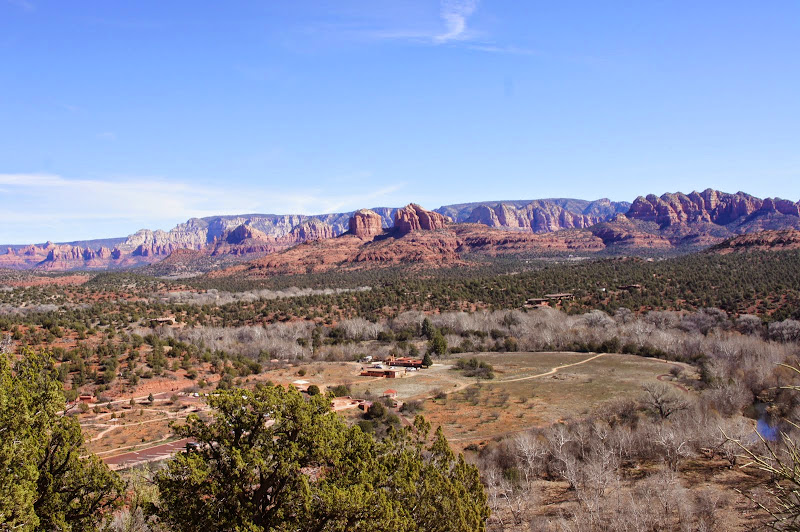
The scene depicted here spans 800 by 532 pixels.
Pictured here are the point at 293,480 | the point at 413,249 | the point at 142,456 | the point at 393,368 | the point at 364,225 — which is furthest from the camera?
the point at 364,225

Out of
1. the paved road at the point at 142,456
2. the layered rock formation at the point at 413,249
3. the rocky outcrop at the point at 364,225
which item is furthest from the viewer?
the rocky outcrop at the point at 364,225

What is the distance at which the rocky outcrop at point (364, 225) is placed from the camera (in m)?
180

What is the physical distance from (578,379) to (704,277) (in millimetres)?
34775

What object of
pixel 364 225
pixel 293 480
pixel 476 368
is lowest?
pixel 476 368

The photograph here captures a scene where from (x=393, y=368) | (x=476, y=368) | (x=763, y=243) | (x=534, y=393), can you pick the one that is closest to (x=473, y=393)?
(x=534, y=393)

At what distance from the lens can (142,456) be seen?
23.3 metres

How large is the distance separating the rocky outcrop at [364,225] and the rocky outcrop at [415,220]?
43.0 ft

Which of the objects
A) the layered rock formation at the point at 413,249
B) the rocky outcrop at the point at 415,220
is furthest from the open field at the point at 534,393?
the rocky outcrop at the point at 415,220

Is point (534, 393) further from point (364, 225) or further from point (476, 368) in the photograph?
point (364, 225)

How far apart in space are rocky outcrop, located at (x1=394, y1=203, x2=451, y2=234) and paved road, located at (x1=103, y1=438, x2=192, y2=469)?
142488mm

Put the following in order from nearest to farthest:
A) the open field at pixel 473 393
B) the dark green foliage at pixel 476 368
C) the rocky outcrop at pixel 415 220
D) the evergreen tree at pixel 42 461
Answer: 1. the evergreen tree at pixel 42 461
2. the open field at pixel 473 393
3. the dark green foliage at pixel 476 368
4. the rocky outcrop at pixel 415 220

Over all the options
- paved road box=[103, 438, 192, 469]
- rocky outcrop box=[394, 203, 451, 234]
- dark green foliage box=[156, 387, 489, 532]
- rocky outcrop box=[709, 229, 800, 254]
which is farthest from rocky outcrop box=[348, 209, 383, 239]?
dark green foliage box=[156, 387, 489, 532]

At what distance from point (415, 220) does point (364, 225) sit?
22.0 meters

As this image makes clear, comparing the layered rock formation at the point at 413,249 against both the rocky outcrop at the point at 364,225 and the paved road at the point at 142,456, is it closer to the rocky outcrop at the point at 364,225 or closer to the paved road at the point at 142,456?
the rocky outcrop at the point at 364,225
